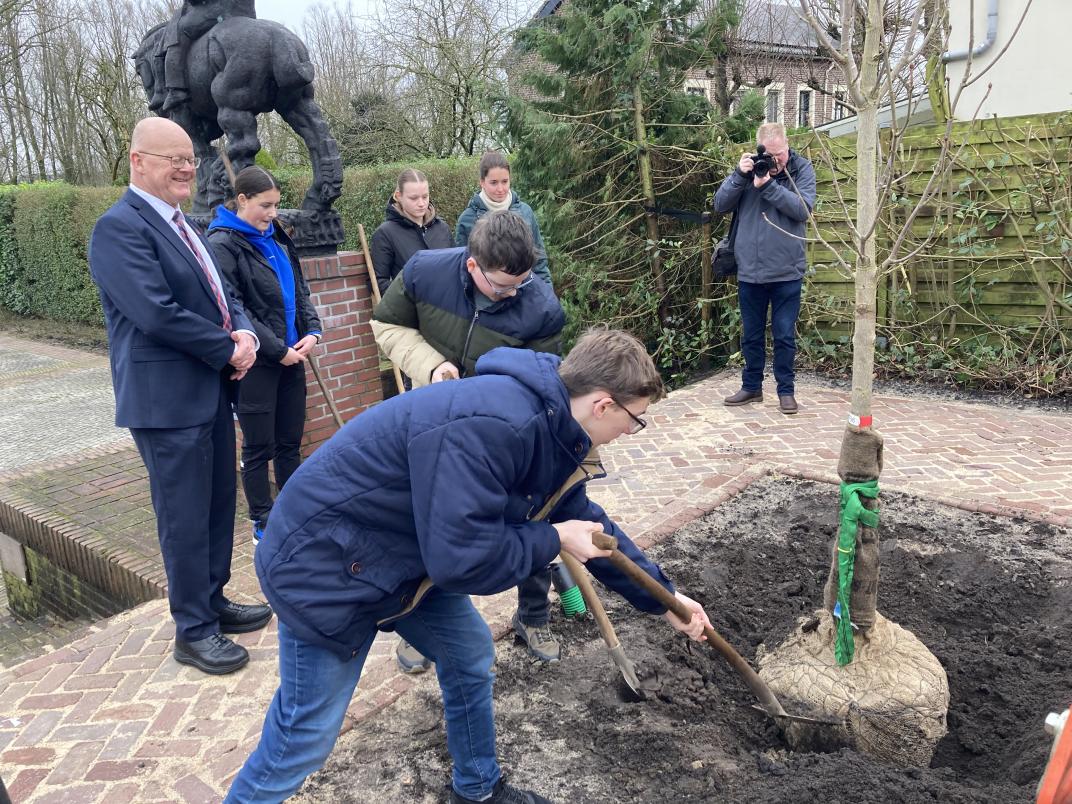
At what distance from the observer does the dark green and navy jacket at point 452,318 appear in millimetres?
3451

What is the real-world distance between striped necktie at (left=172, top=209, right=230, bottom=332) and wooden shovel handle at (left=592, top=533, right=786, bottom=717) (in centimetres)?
209

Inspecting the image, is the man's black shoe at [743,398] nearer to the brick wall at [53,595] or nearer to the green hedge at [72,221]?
the brick wall at [53,595]

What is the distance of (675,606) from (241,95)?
14.4 ft

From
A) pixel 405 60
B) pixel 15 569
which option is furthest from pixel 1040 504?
pixel 405 60

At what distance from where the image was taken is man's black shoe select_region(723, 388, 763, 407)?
7.23m

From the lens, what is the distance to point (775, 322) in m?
6.94

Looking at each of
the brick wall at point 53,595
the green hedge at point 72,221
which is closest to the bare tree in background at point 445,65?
the green hedge at point 72,221

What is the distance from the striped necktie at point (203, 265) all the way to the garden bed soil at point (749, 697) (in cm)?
175

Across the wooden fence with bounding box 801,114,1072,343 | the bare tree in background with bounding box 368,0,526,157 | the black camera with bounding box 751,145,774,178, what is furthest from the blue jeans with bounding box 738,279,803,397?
the bare tree in background with bounding box 368,0,526,157

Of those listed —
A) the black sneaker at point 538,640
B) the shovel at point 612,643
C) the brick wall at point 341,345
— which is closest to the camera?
the shovel at point 612,643

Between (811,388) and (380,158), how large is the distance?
1211 cm

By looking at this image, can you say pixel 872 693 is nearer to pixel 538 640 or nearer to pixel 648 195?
pixel 538 640

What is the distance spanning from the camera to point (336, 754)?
3012 millimetres

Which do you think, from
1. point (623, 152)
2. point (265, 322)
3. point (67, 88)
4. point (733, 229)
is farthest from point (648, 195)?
point (67, 88)
